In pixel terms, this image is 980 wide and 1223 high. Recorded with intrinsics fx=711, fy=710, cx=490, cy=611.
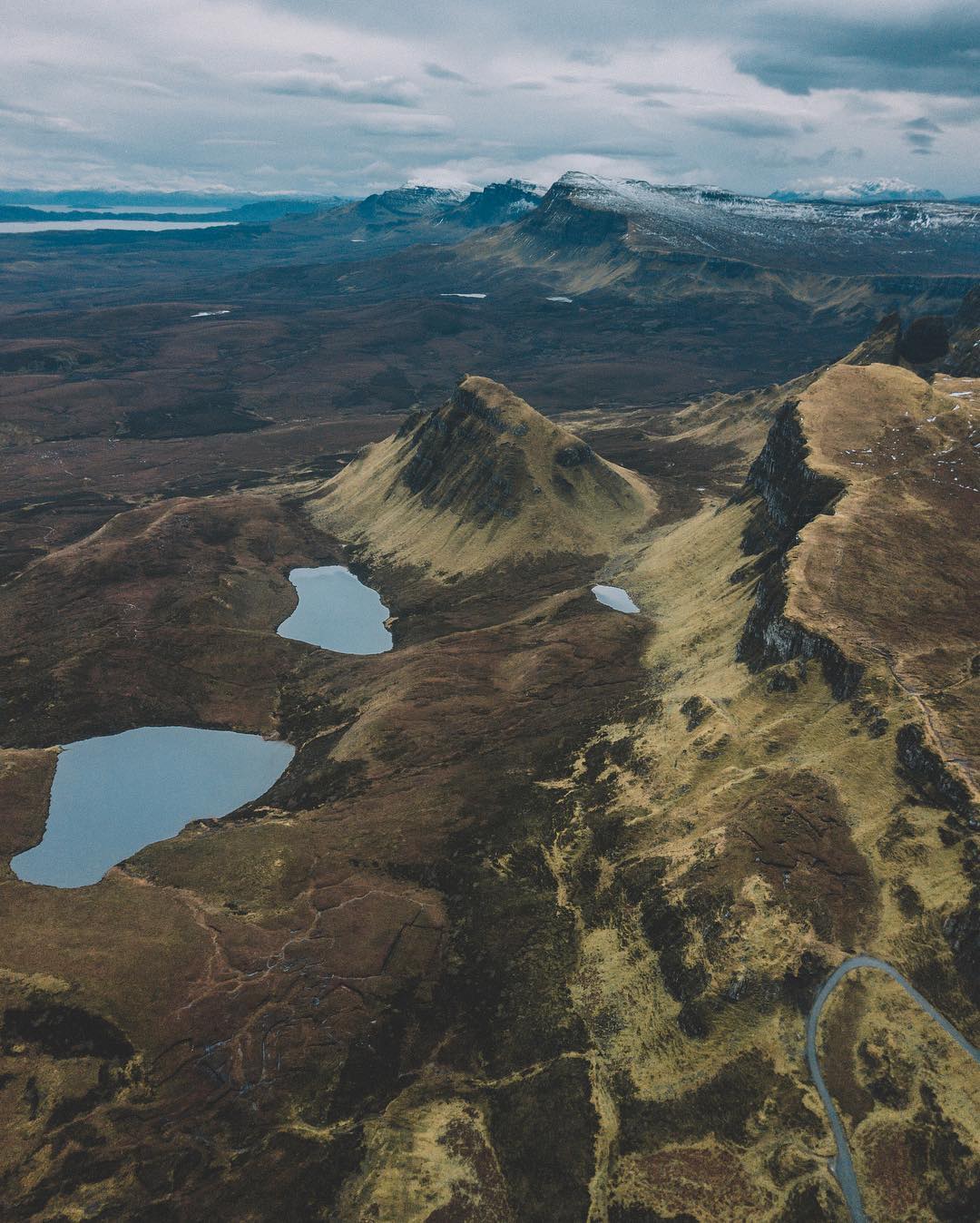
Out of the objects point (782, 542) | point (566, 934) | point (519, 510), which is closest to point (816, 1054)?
point (566, 934)

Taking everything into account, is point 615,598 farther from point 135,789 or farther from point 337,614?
point 135,789

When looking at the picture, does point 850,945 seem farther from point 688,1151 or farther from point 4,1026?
point 4,1026

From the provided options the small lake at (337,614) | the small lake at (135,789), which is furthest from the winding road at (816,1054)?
the small lake at (337,614)

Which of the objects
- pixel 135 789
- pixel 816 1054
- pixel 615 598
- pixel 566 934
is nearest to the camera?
pixel 816 1054

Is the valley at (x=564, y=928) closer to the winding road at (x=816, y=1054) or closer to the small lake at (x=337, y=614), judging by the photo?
the winding road at (x=816, y=1054)

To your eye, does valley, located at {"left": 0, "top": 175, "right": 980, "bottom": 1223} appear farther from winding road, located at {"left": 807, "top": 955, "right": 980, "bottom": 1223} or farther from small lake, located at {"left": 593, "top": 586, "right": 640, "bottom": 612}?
small lake, located at {"left": 593, "top": 586, "right": 640, "bottom": 612}

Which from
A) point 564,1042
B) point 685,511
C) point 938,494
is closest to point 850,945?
point 564,1042
